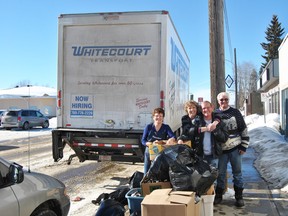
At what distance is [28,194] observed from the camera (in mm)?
3363

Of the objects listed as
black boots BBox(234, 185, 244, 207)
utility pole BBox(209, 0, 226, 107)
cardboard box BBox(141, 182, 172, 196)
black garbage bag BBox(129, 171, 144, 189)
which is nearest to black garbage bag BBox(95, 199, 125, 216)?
cardboard box BBox(141, 182, 172, 196)

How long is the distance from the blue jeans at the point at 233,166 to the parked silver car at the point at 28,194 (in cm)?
281

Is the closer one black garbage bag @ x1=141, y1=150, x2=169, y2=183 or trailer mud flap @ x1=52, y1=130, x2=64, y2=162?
black garbage bag @ x1=141, y1=150, x2=169, y2=183

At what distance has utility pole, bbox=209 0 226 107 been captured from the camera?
8672 millimetres

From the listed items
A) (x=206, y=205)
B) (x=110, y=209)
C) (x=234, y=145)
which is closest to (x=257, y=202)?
(x=234, y=145)

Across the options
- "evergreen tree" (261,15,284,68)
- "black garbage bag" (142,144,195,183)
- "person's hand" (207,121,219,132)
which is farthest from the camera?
"evergreen tree" (261,15,284,68)

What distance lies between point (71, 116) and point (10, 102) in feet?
154

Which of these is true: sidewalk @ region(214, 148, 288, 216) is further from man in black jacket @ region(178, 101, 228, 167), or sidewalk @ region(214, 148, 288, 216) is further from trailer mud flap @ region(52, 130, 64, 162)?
trailer mud flap @ region(52, 130, 64, 162)

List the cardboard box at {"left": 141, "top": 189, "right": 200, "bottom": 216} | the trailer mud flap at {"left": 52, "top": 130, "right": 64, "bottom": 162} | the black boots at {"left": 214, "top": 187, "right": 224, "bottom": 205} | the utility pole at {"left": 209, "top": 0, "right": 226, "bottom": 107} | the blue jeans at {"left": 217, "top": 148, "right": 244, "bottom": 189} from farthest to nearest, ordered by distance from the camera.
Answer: the utility pole at {"left": 209, "top": 0, "right": 226, "bottom": 107} → the trailer mud flap at {"left": 52, "top": 130, "right": 64, "bottom": 162} → the black boots at {"left": 214, "top": 187, "right": 224, "bottom": 205} → the blue jeans at {"left": 217, "top": 148, "right": 244, "bottom": 189} → the cardboard box at {"left": 141, "top": 189, "right": 200, "bottom": 216}

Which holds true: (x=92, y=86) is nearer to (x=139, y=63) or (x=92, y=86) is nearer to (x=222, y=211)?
(x=139, y=63)

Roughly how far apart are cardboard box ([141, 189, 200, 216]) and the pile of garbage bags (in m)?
0.38

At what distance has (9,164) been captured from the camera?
11.3 feet

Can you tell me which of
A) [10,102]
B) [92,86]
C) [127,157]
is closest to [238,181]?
[127,157]

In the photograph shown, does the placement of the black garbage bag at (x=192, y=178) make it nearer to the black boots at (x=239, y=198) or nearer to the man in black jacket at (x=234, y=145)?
the man in black jacket at (x=234, y=145)
